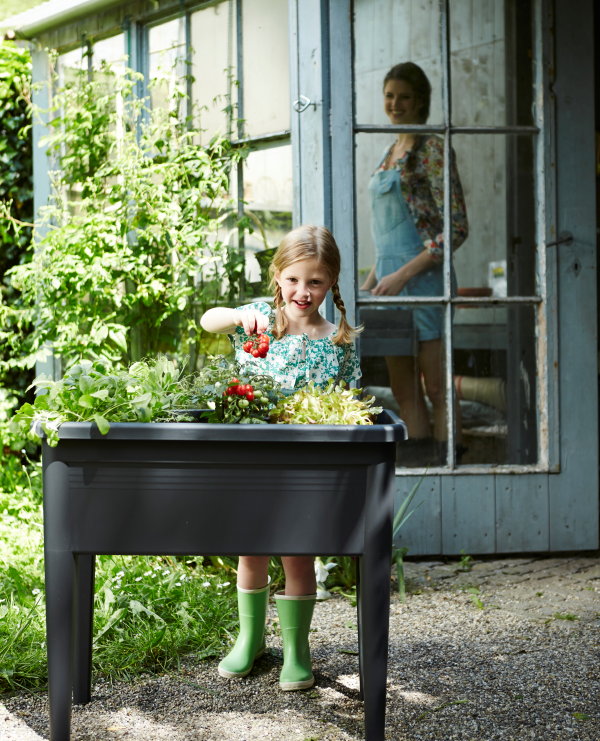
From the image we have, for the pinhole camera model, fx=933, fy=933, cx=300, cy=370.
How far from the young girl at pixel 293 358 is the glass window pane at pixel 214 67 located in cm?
174

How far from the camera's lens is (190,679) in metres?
2.70

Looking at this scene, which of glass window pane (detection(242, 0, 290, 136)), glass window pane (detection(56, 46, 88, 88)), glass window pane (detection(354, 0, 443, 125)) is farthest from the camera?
glass window pane (detection(56, 46, 88, 88))

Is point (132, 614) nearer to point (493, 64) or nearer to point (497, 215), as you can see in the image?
point (497, 215)

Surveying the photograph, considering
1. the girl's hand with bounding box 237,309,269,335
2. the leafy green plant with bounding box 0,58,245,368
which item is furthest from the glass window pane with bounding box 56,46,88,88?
the girl's hand with bounding box 237,309,269,335

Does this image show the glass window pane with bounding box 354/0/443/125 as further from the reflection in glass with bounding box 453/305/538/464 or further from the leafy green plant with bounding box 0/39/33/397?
the leafy green plant with bounding box 0/39/33/397

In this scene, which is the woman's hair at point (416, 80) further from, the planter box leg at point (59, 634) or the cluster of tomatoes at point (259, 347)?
the planter box leg at point (59, 634)

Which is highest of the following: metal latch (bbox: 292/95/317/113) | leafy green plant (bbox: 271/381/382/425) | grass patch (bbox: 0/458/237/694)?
metal latch (bbox: 292/95/317/113)

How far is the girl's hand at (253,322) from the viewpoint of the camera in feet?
7.91

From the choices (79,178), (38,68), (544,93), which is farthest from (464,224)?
(38,68)

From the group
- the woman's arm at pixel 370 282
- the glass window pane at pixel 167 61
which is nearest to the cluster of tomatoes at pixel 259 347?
the woman's arm at pixel 370 282

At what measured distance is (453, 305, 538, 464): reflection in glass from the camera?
3980 mm

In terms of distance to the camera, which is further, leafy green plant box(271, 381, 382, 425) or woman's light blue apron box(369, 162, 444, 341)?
woman's light blue apron box(369, 162, 444, 341)

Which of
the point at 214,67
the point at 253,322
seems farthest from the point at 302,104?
the point at 253,322

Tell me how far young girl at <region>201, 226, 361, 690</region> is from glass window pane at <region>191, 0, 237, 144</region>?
1.74m
